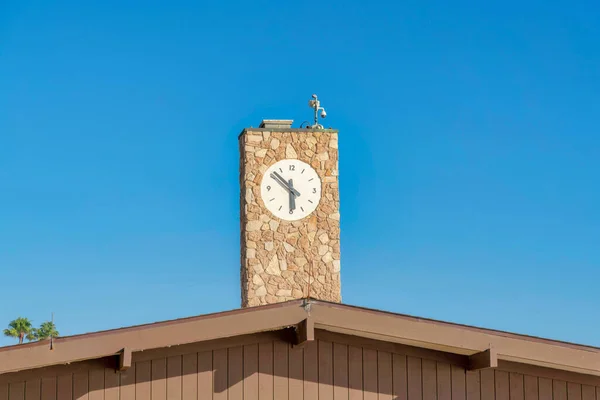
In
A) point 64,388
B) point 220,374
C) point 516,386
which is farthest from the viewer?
point 516,386

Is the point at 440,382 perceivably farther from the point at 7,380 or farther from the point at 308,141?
the point at 308,141

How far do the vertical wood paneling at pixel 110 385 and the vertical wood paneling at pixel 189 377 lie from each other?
0.53 meters

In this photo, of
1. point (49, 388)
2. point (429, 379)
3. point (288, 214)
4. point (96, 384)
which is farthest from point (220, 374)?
point (288, 214)

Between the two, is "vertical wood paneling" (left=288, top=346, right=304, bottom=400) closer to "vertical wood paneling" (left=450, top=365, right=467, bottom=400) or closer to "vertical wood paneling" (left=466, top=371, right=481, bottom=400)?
"vertical wood paneling" (left=450, top=365, right=467, bottom=400)

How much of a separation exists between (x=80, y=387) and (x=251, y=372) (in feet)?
4.50

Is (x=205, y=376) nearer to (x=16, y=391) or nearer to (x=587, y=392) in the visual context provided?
(x=16, y=391)

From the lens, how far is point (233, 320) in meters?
8.84

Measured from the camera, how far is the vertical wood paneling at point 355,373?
371 inches

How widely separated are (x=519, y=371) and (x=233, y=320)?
256 centimetres

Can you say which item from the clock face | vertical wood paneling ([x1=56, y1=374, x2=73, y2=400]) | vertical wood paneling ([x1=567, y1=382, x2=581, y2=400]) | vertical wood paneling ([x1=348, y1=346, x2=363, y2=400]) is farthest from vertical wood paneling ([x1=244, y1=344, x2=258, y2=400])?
the clock face

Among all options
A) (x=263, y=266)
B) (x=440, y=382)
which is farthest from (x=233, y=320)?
(x=263, y=266)

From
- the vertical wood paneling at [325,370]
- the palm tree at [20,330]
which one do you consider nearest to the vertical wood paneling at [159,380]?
the vertical wood paneling at [325,370]

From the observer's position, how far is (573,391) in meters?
9.72

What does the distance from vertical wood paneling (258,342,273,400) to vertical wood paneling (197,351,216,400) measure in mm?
386
